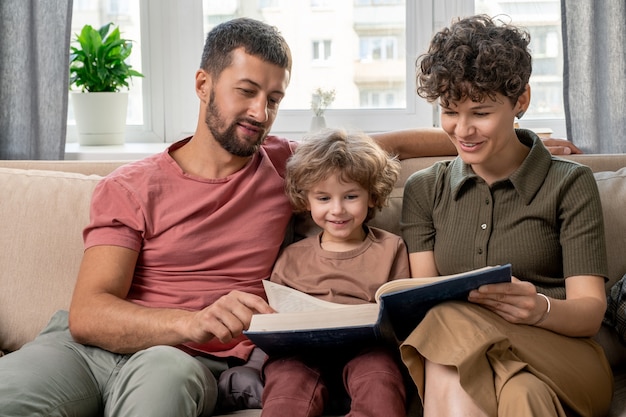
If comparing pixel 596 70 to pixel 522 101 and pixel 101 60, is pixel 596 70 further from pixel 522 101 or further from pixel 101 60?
pixel 101 60

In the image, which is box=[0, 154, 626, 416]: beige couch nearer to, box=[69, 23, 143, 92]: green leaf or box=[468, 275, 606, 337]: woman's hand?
box=[468, 275, 606, 337]: woman's hand

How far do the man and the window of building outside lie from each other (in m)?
1.09

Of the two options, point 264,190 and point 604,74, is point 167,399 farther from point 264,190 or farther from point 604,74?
point 604,74

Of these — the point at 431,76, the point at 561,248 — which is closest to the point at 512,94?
the point at 431,76

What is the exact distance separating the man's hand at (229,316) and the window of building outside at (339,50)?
5.41 feet

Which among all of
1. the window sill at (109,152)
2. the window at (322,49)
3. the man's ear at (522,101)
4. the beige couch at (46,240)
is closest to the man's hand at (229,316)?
the beige couch at (46,240)

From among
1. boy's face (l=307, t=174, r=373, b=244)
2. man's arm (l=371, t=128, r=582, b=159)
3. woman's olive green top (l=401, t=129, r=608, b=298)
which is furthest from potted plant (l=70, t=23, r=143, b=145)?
woman's olive green top (l=401, t=129, r=608, b=298)

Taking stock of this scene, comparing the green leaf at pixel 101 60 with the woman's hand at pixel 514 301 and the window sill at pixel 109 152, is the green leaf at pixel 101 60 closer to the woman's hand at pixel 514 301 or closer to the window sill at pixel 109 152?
the window sill at pixel 109 152

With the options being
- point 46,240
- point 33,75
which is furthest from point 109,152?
point 46,240

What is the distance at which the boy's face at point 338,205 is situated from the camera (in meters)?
2.00

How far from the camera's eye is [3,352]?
212 cm

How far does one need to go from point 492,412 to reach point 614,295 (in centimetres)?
70

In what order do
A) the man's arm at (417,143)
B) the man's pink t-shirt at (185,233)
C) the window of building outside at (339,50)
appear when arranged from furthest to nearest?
the window of building outside at (339,50) < the man's arm at (417,143) < the man's pink t-shirt at (185,233)

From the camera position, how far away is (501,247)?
1911mm
